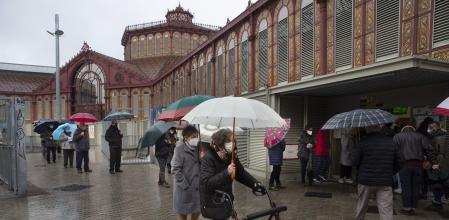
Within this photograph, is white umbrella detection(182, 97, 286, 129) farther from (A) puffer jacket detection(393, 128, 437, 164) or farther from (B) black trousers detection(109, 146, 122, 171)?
(B) black trousers detection(109, 146, 122, 171)

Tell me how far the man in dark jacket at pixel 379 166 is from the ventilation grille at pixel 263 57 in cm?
808

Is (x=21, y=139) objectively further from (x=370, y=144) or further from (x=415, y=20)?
(x=415, y=20)

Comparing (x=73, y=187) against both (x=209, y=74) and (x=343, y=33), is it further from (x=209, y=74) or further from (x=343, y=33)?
(x=209, y=74)

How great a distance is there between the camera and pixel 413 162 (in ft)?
23.5

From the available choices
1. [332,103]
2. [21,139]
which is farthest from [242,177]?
Result: [332,103]

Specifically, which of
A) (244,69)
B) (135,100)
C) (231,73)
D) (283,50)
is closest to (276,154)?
(283,50)

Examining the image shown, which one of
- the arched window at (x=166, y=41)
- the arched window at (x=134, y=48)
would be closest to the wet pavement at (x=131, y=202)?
the arched window at (x=166, y=41)

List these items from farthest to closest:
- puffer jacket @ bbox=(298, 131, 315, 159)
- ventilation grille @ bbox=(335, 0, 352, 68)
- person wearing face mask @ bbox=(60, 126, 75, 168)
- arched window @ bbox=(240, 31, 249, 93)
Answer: person wearing face mask @ bbox=(60, 126, 75, 168)
arched window @ bbox=(240, 31, 249, 93)
puffer jacket @ bbox=(298, 131, 315, 159)
ventilation grille @ bbox=(335, 0, 352, 68)

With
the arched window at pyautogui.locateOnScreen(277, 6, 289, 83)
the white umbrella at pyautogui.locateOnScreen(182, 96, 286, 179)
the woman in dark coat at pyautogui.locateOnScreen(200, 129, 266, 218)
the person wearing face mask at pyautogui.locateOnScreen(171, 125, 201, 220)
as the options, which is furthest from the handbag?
the arched window at pyautogui.locateOnScreen(277, 6, 289, 83)

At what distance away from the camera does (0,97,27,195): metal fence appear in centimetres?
938

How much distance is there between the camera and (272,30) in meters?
13.1

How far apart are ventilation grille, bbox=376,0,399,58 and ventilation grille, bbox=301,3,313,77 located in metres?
2.40

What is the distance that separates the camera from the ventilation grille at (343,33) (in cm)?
997

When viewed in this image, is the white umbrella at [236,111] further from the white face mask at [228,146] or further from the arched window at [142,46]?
the arched window at [142,46]
